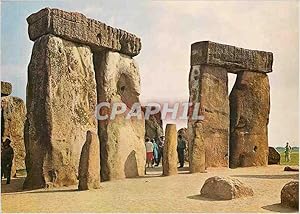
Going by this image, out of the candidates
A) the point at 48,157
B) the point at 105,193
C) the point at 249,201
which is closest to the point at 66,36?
the point at 48,157

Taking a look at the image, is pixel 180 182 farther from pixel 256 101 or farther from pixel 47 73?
pixel 256 101

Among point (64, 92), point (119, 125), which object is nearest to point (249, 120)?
point (119, 125)

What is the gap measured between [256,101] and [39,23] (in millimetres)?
7182

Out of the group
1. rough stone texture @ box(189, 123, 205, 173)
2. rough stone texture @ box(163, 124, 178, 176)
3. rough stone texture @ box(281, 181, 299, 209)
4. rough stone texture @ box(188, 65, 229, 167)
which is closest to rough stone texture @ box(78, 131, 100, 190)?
rough stone texture @ box(163, 124, 178, 176)

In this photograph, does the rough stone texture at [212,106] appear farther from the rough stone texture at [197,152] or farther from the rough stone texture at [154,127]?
the rough stone texture at [154,127]

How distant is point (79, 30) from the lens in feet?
33.4

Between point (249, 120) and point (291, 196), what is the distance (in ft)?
22.7

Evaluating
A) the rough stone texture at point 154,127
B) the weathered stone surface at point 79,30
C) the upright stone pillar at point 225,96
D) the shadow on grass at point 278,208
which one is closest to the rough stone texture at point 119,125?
the weathered stone surface at point 79,30

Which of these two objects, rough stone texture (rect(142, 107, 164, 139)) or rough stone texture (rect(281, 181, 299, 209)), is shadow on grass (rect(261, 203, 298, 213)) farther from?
rough stone texture (rect(142, 107, 164, 139))

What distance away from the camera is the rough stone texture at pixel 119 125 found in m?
10.6

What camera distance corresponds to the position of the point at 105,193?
8.14 meters

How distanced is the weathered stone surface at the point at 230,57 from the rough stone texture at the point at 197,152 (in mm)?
2022

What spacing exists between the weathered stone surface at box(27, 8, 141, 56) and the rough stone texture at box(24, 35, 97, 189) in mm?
196

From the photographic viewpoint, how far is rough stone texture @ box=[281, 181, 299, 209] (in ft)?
22.8
